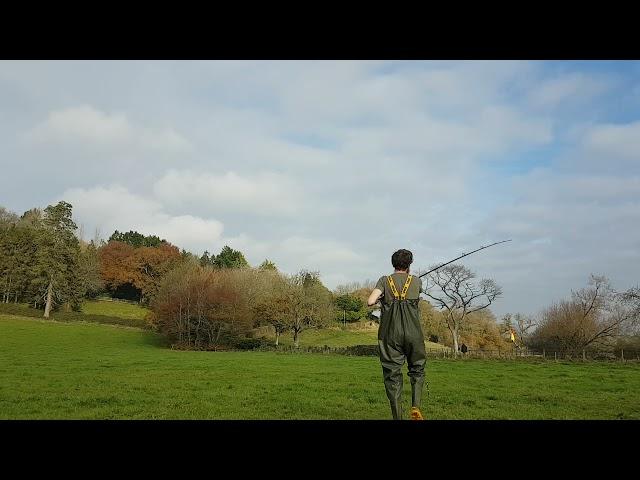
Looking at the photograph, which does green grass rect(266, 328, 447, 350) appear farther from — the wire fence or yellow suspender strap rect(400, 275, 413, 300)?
yellow suspender strap rect(400, 275, 413, 300)

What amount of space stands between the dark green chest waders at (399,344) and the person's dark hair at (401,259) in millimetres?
205

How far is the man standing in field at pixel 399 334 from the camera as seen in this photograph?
5.65 m

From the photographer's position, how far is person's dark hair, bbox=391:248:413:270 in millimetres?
5918

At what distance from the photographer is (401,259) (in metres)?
5.93

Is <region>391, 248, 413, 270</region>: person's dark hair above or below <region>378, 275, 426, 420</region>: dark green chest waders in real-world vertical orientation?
above

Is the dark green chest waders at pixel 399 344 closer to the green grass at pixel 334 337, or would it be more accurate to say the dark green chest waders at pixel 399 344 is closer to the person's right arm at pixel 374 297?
the person's right arm at pixel 374 297

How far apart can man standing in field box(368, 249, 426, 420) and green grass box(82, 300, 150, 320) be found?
66500 mm

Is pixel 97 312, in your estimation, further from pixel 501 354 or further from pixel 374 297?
pixel 374 297

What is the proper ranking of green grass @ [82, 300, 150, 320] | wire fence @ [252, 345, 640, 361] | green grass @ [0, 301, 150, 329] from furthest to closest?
green grass @ [82, 300, 150, 320] < green grass @ [0, 301, 150, 329] < wire fence @ [252, 345, 640, 361]

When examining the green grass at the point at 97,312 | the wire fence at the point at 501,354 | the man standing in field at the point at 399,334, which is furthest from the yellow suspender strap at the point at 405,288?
the green grass at the point at 97,312

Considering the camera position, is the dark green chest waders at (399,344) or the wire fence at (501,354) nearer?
the dark green chest waders at (399,344)

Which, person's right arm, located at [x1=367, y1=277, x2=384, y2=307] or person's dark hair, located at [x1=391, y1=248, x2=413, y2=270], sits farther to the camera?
person's dark hair, located at [x1=391, y1=248, x2=413, y2=270]

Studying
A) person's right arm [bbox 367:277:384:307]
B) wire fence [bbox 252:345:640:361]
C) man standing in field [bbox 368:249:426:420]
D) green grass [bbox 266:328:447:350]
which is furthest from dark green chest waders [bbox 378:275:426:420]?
green grass [bbox 266:328:447:350]
